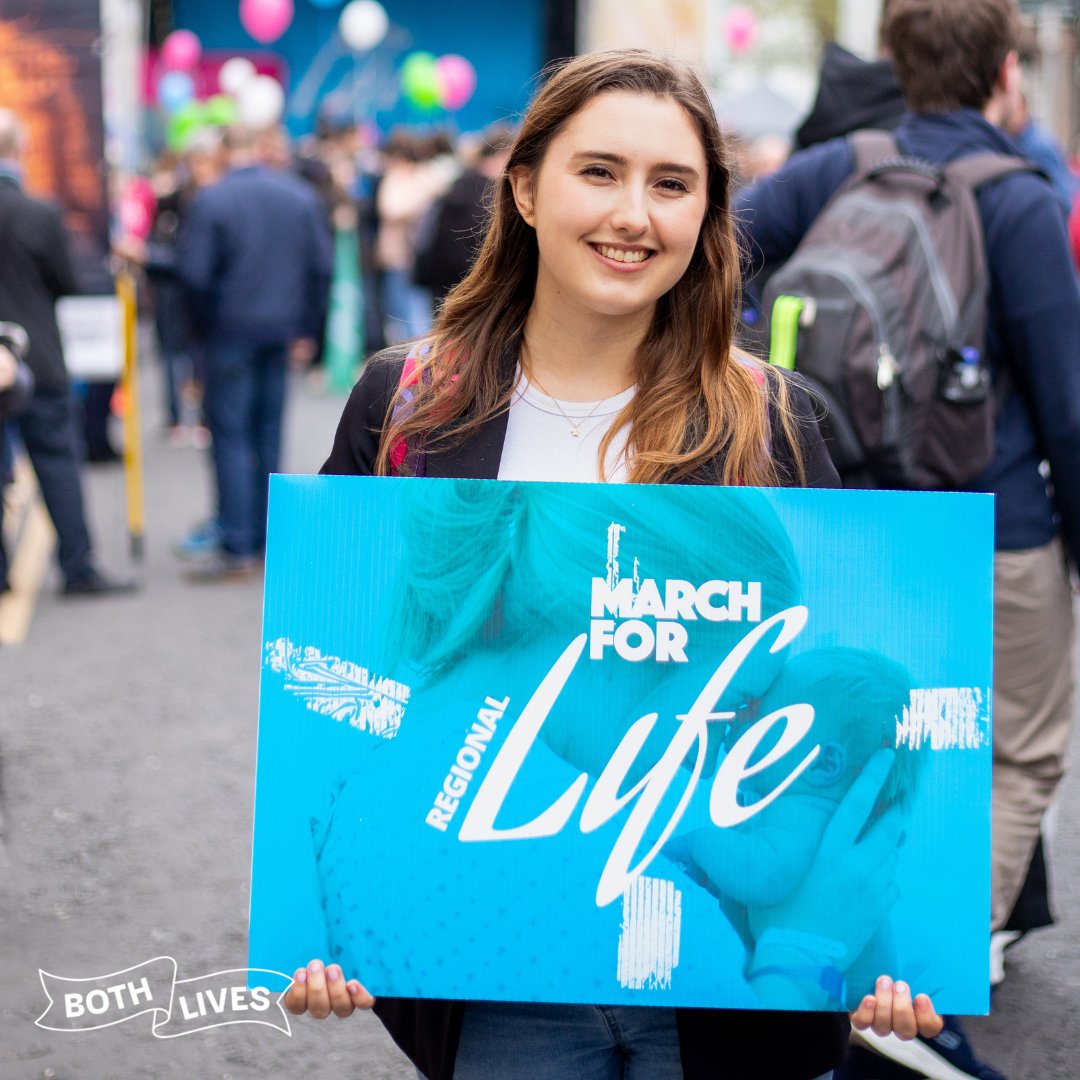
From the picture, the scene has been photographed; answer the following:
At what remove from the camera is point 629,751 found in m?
1.84

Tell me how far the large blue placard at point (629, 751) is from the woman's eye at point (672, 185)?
41 centimetres

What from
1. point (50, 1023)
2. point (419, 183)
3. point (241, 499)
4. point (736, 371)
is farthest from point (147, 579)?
point (419, 183)

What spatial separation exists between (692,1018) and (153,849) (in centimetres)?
299

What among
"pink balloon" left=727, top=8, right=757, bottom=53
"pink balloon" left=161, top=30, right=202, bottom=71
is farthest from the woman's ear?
"pink balloon" left=161, top=30, right=202, bottom=71

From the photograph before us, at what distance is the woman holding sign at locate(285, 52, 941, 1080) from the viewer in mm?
1844

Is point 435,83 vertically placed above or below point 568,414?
below

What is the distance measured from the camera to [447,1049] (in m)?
1.98

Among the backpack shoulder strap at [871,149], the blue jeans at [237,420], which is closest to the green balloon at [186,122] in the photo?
the blue jeans at [237,420]

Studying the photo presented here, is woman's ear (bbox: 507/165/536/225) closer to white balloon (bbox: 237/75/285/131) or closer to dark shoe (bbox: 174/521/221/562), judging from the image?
dark shoe (bbox: 174/521/221/562)

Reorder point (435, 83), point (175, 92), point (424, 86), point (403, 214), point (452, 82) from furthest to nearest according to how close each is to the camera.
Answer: point (452, 82), point (435, 83), point (424, 86), point (175, 92), point (403, 214)

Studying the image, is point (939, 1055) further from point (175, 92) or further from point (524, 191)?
point (175, 92)

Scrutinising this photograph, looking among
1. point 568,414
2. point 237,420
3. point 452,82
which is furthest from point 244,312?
point 452,82

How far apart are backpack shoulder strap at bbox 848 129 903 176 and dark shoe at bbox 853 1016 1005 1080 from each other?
1.72 m

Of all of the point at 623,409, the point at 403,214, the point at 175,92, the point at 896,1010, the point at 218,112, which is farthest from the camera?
the point at 175,92
